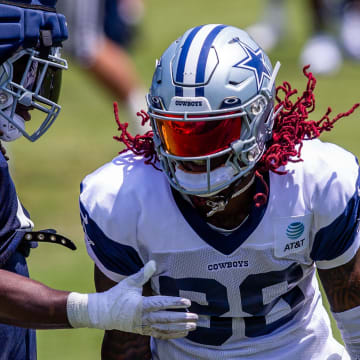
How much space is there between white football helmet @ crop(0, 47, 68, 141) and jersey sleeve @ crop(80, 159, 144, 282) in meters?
0.33

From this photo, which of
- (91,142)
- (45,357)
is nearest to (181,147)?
(45,357)

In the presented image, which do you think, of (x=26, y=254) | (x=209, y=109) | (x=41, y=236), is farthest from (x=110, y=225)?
(x=209, y=109)

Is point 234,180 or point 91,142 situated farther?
point 91,142

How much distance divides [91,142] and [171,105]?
19.0 ft

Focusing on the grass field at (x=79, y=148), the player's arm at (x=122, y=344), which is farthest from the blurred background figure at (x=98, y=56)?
the player's arm at (x=122, y=344)

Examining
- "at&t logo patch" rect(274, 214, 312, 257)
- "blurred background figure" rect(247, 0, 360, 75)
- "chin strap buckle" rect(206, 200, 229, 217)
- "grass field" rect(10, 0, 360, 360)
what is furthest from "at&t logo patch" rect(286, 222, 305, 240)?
"blurred background figure" rect(247, 0, 360, 75)

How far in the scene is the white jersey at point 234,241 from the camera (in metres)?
3.15

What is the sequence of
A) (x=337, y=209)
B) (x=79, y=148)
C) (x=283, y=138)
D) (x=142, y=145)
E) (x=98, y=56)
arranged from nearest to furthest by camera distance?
(x=337, y=209), (x=283, y=138), (x=142, y=145), (x=98, y=56), (x=79, y=148)

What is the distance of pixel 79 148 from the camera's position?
8.59 metres

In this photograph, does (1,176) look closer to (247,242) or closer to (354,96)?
(247,242)

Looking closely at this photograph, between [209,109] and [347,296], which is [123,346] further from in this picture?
[209,109]

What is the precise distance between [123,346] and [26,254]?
1.63 feet

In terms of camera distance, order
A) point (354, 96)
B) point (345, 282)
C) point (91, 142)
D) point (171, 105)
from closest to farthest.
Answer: point (171, 105) < point (345, 282) < point (91, 142) < point (354, 96)

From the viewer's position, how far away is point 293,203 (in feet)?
10.4
